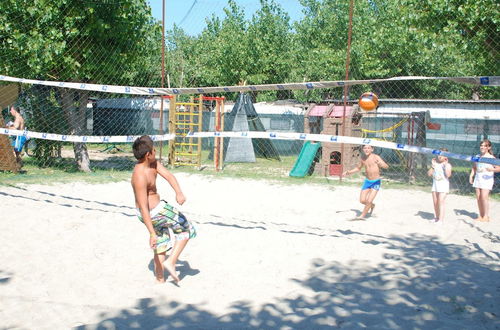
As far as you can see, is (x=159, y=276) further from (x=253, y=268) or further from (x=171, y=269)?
(x=253, y=268)

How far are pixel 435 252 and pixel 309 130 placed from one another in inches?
422

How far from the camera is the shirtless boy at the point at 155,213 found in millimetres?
4168

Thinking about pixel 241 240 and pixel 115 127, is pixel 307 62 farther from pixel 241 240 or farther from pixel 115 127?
pixel 241 240

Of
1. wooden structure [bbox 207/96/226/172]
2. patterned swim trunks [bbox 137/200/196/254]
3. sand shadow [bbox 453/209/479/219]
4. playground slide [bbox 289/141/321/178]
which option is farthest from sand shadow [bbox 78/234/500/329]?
wooden structure [bbox 207/96/226/172]

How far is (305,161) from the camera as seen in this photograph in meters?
12.2

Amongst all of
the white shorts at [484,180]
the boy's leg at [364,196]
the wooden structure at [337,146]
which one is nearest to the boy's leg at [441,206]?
the white shorts at [484,180]

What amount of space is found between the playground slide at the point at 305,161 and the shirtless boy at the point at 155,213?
7.77 meters

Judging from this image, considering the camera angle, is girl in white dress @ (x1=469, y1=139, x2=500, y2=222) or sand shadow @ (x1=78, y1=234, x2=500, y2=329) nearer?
sand shadow @ (x1=78, y1=234, x2=500, y2=329)

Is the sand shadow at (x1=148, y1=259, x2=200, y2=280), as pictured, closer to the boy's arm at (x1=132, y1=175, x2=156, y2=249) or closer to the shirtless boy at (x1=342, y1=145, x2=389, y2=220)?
the boy's arm at (x1=132, y1=175, x2=156, y2=249)

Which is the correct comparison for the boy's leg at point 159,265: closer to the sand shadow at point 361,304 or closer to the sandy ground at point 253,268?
the sandy ground at point 253,268

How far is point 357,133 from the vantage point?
13.2m

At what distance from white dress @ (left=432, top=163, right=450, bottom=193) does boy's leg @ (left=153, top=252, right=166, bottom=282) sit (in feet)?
14.6

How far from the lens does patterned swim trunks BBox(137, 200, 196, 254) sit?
4.28 meters

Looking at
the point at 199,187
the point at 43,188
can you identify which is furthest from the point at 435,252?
the point at 43,188
